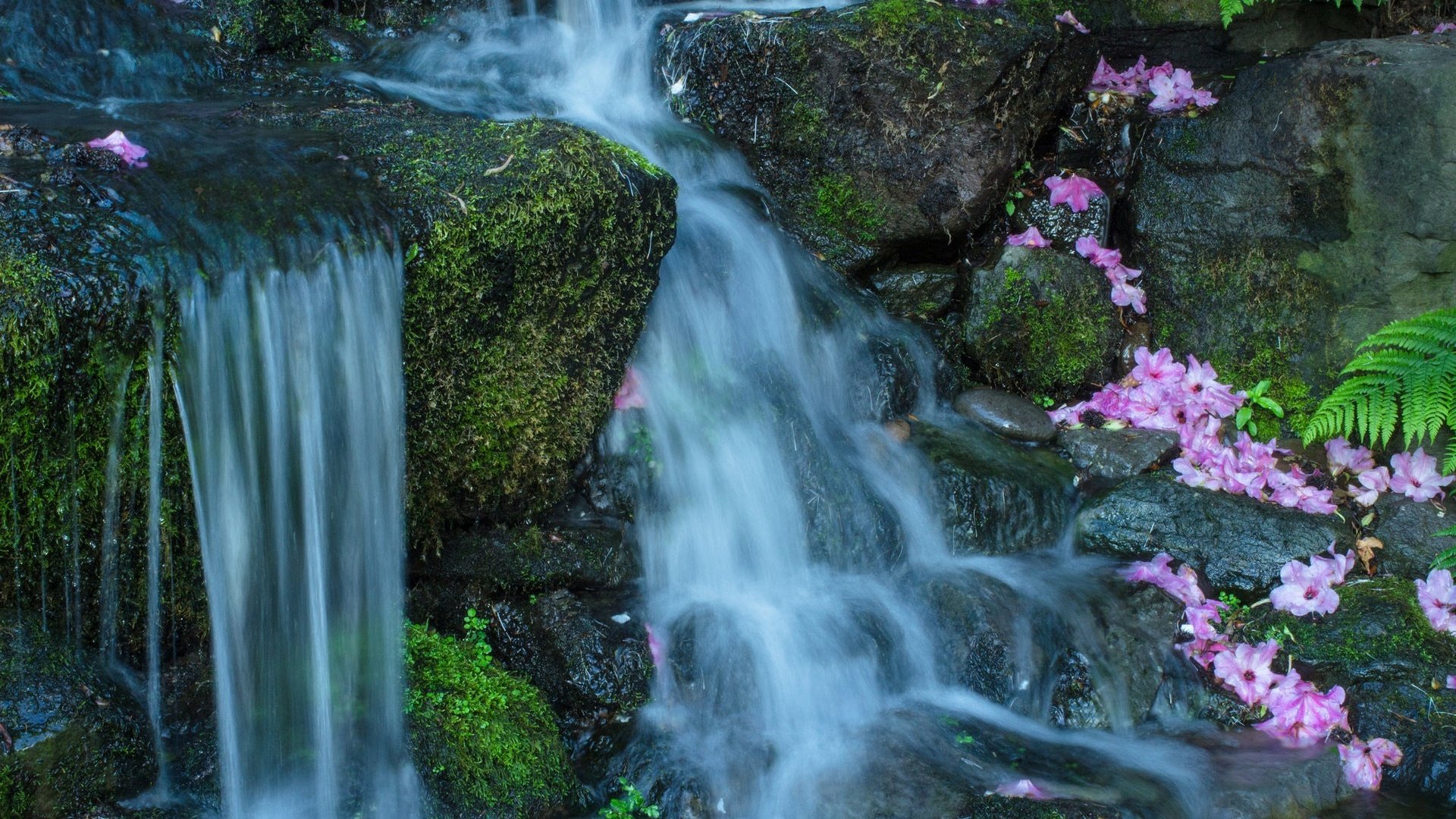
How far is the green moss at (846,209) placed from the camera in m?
6.20

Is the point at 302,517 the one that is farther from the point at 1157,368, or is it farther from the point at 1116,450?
the point at 1157,368

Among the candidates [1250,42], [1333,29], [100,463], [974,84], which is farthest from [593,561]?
[1333,29]

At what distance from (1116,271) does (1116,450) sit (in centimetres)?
120

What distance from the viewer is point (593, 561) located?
446cm

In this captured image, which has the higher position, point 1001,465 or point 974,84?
point 974,84

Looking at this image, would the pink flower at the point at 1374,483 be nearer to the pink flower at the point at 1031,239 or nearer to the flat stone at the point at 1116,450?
the flat stone at the point at 1116,450

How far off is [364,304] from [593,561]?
A: 1.39 m

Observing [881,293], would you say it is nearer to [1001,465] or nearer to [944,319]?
[944,319]

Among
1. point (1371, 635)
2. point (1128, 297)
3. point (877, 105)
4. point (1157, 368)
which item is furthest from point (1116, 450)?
point (877, 105)

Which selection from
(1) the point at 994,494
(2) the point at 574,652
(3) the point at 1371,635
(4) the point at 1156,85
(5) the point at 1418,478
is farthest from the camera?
(4) the point at 1156,85

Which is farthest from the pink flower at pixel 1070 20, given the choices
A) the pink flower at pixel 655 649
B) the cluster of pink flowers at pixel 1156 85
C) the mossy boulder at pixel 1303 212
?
the pink flower at pixel 655 649

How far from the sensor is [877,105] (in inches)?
238

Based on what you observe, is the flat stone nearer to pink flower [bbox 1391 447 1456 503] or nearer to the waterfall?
pink flower [bbox 1391 447 1456 503]

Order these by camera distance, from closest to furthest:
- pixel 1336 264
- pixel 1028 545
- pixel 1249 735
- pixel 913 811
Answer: pixel 913 811 < pixel 1249 735 < pixel 1028 545 < pixel 1336 264
